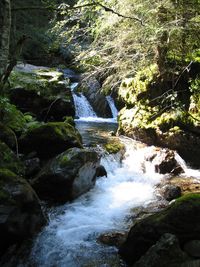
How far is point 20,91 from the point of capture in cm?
1466

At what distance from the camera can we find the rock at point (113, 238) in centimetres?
611

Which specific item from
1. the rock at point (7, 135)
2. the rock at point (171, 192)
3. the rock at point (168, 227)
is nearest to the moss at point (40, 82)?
the rock at point (7, 135)

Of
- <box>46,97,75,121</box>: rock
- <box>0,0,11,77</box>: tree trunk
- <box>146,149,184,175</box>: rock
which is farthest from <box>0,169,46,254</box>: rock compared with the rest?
<box>46,97,75,121</box>: rock

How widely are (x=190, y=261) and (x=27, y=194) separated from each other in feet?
9.54

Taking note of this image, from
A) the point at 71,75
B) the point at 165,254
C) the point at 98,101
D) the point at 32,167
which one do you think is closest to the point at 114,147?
the point at 32,167

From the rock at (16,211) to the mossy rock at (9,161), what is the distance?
1031 millimetres

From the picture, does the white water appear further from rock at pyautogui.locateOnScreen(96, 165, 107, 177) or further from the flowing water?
rock at pyautogui.locateOnScreen(96, 165, 107, 177)

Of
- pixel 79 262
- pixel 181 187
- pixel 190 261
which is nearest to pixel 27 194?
Result: pixel 79 262

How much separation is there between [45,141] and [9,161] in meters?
1.85

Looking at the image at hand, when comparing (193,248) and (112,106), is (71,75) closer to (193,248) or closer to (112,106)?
(112,106)

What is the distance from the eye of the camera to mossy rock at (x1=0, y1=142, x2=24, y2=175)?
7.36m

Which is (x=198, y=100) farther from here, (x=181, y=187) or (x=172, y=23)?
(x=181, y=187)

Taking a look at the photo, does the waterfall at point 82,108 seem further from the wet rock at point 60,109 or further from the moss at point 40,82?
the wet rock at point 60,109

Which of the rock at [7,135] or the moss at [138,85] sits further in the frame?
the moss at [138,85]
